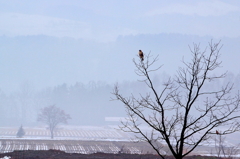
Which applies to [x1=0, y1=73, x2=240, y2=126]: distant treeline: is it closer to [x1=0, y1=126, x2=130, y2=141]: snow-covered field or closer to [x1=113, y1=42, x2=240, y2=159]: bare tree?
[x1=0, y1=126, x2=130, y2=141]: snow-covered field

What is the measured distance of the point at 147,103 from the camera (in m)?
7.78

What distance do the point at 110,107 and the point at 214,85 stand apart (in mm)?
29147

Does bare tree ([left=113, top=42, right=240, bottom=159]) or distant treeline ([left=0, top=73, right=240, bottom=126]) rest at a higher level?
bare tree ([left=113, top=42, right=240, bottom=159])

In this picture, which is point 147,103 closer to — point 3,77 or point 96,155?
point 96,155

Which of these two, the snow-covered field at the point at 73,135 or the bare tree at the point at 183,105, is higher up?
the bare tree at the point at 183,105

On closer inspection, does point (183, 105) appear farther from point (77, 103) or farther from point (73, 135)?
point (77, 103)

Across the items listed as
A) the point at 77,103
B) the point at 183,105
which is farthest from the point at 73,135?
the point at 183,105

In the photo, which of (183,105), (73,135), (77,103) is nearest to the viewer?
(183,105)

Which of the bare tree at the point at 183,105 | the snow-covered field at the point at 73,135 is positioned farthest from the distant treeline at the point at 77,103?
the bare tree at the point at 183,105

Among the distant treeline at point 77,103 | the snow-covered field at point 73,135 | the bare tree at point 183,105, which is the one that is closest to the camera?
the bare tree at point 183,105

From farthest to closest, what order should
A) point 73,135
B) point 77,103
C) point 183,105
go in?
point 77,103 < point 73,135 < point 183,105

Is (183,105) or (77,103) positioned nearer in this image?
(183,105)

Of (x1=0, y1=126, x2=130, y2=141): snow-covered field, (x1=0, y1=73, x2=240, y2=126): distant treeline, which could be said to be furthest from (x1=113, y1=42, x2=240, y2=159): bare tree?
(x1=0, y1=73, x2=240, y2=126): distant treeline

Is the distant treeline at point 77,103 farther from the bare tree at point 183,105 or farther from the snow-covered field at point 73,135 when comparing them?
the bare tree at point 183,105
